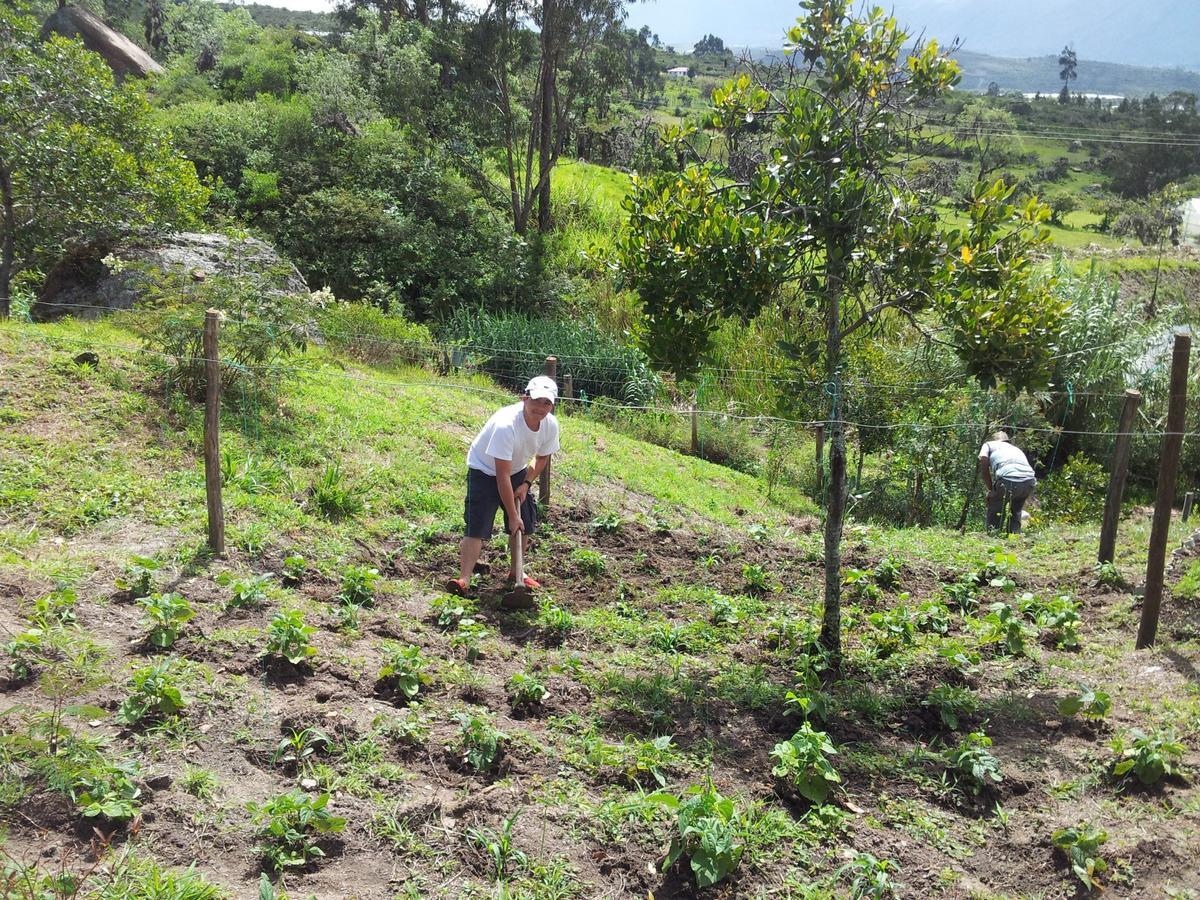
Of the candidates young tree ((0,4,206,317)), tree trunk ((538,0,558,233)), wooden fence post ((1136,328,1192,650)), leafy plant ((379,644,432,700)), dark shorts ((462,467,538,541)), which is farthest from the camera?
tree trunk ((538,0,558,233))

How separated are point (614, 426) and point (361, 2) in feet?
87.7

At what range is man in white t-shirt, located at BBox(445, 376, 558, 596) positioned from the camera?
5.72 metres

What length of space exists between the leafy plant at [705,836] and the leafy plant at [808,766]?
0.44 m

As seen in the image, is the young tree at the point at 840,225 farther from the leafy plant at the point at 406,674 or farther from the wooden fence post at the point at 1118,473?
the leafy plant at the point at 406,674

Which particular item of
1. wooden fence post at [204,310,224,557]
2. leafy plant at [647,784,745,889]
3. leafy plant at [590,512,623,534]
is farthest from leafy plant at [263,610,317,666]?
leafy plant at [590,512,623,534]

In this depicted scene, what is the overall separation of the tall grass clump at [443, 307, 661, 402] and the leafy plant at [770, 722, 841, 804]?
10713mm

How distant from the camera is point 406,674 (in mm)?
4645

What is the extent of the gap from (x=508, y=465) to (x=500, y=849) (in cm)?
265

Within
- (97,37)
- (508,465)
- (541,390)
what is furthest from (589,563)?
(97,37)

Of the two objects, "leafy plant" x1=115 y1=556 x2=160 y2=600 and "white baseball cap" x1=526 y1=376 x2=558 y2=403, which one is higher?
"white baseball cap" x1=526 y1=376 x2=558 y2=403

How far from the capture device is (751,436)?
46.3 feet

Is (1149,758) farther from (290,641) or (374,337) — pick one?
(374,337)

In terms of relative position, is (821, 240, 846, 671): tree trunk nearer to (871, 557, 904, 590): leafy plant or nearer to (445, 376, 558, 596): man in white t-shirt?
(871, 557, 904, 590): leafy plant

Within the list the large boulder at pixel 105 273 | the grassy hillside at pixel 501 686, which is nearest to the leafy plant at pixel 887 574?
the grassy hillside at pixel 501 686
